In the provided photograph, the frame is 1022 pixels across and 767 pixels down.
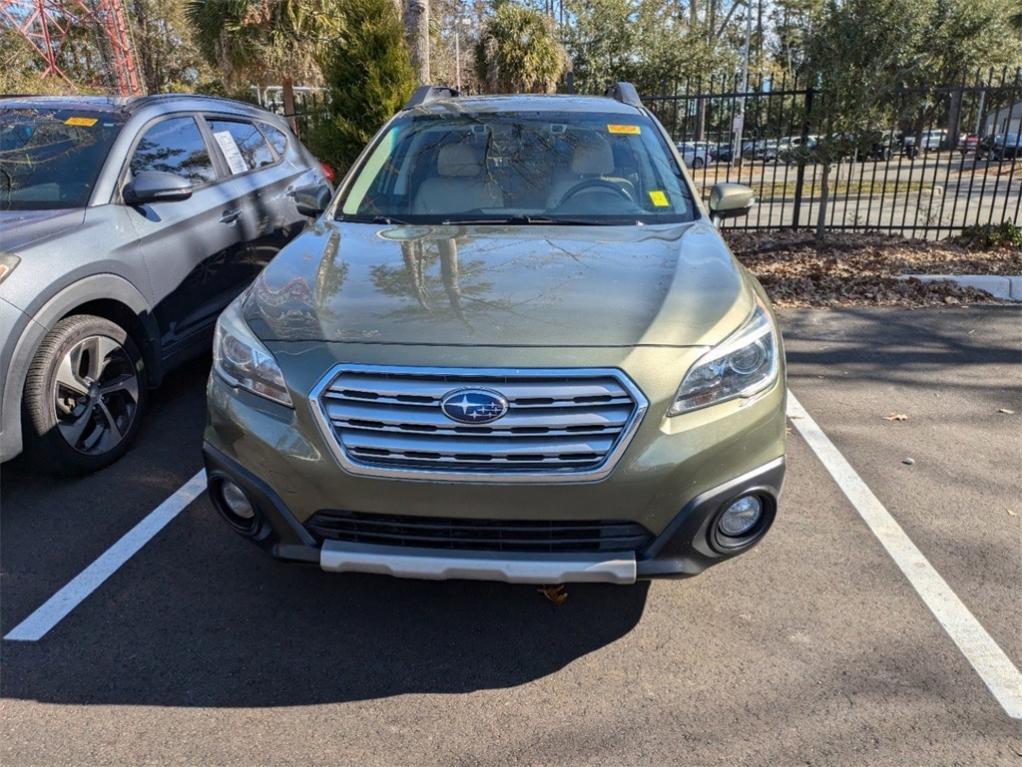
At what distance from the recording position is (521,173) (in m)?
3.89

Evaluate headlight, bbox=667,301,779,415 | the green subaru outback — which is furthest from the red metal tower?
headlight, bbox=667,301,779,415

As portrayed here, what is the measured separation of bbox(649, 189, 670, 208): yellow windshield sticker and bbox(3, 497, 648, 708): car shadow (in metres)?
1.76

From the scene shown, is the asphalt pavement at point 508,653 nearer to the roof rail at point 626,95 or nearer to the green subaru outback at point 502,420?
the green subaru outback at point 502,420

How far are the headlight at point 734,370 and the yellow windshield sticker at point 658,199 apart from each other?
3.92 feet

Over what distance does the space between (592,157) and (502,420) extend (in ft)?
6.97

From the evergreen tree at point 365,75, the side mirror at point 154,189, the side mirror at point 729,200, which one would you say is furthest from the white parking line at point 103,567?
the evergreen tree at point 365,75

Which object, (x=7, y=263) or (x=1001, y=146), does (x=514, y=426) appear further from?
(x=1001, y=146)

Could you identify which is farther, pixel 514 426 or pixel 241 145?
pixel 241 145

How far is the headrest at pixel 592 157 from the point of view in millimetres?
3896

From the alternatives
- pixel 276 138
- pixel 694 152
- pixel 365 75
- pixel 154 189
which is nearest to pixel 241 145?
pixel 276 138

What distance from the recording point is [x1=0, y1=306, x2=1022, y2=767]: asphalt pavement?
231 cm

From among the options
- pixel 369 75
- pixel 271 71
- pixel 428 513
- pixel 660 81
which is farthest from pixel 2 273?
pixel 660 81

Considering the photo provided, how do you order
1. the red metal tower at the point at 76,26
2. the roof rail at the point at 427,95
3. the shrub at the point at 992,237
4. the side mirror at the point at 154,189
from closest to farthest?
the side mirror at the point at 154,189 < the roof rail at the point at 427,95 < the shrub at the point at 992,237 < the red metal tower at the point at 76,26

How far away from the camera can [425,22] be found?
1053 cm
